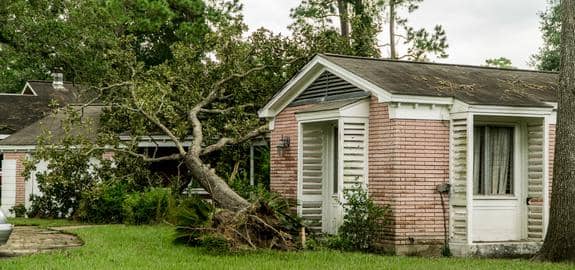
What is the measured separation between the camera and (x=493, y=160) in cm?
1708

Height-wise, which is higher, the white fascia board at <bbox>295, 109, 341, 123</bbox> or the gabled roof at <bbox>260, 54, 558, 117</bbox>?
the gabled roof at <bbox>260, 54, 558, 117</bbox>

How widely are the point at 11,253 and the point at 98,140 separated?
6.84 metres

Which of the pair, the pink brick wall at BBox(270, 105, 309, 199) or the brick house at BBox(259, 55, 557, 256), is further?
the pink brick wall at BBox(270, 105, 309, 199)

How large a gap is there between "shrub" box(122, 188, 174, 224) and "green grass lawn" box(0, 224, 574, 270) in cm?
647

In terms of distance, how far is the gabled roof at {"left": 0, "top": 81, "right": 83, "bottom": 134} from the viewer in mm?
33969

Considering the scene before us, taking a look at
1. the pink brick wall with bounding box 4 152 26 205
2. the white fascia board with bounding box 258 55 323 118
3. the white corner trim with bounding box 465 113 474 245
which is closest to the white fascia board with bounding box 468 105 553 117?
the white corner trim with bounding box 465 113 474 245

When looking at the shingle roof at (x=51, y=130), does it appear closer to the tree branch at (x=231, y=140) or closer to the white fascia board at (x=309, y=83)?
the tree branch at (x=231, y=140)

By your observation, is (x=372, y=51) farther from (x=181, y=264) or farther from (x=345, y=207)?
(x=181, y=264)

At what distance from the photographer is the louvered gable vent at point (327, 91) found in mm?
17500

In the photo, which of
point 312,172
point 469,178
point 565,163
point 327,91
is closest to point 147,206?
point 312,172

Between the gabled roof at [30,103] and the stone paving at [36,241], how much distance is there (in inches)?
482

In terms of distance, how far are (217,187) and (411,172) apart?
13.6 ft

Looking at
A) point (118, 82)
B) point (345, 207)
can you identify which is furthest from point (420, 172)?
point (118, 82)

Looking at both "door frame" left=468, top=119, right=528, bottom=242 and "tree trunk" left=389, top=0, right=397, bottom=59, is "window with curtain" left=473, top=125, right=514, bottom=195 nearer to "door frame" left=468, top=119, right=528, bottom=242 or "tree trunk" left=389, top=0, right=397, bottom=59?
"door frame" left=468, top=119, right=528, bottom=242
